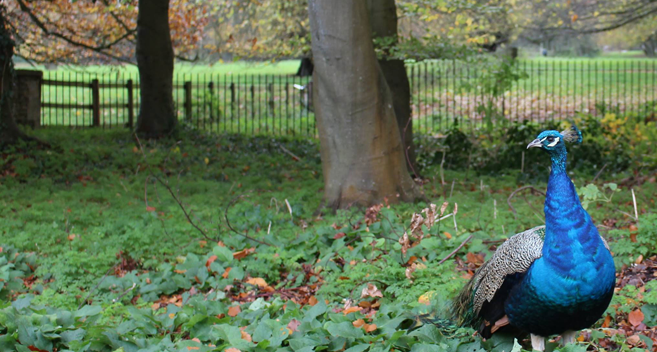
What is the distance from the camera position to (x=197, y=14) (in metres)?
21.2

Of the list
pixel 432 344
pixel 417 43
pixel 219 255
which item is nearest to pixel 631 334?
pixel 432 344

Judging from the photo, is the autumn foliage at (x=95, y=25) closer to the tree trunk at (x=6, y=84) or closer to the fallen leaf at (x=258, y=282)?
the tree trunk at (x=6, y=84)

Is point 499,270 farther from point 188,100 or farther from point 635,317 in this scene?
point 188,100

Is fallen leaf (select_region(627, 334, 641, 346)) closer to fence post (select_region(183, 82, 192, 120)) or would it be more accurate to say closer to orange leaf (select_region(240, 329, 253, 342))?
orange leaf (select_region(240, 329, 253, 342))

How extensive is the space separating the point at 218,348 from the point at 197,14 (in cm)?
1871

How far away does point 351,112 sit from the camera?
7945 millimetres

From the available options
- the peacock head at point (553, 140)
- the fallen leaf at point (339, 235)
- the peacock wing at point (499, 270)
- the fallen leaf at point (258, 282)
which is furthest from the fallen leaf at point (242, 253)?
the peacock head at point (553, 140)

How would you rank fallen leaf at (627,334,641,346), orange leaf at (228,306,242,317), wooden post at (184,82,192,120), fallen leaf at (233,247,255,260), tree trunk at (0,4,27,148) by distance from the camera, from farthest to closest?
wooden post at (184,82,192,120)
tree trunk at (0,4,27,148)
fallen leaf at (233,247,255,260)
orange leaf at (228,306,242,317)
fallen leaf at (627,334,641,346)

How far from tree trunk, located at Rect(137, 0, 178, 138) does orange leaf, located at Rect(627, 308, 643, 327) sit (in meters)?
12.2

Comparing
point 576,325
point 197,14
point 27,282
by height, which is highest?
point 197,14

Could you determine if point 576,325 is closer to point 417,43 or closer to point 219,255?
point 219,255

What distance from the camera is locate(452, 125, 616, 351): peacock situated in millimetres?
3410

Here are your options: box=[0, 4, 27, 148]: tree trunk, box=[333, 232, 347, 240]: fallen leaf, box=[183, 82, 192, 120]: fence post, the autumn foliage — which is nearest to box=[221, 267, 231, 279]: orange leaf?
box=[333, 232, 347, 240]: fallen leaf

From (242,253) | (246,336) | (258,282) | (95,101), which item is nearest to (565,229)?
Answer: (246,336)
